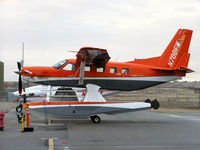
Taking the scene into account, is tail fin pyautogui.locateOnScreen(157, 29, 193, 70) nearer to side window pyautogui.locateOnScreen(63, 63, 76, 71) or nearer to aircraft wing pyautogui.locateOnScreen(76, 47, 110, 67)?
aircraft wing pyautogui.locateOnScreen(76, 47, 110, 67)

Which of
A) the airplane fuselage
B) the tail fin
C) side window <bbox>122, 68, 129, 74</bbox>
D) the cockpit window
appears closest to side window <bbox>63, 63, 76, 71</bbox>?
the airplane fuselage

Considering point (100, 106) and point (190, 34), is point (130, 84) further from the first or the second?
point (190, 34)

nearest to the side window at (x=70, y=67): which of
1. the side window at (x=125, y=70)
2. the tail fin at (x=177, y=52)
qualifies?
the side window at (x=125, y=70)

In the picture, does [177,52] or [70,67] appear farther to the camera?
[177,52]

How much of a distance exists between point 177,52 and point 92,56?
5.86 metres

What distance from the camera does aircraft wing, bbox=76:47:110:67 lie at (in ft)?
45.7

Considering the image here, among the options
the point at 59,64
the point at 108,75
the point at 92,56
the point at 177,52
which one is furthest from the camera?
the point at 177,52

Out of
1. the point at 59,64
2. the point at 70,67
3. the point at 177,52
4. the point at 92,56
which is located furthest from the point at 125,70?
the point at 59,64

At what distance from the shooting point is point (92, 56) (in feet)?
48.1

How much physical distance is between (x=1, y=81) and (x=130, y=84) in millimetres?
41371

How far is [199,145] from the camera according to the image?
30.7 feet

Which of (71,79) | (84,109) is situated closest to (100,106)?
(84,109)

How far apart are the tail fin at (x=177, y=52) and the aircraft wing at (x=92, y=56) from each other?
13.6ft

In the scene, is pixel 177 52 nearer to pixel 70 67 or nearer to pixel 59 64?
pixel 70 67
